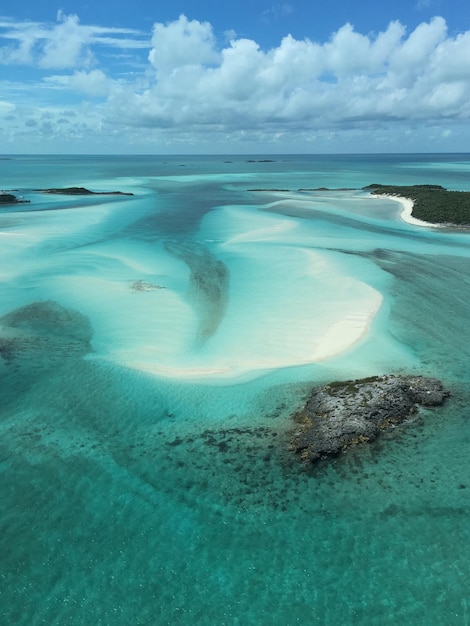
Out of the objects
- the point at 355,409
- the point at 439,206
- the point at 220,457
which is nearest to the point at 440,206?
the point at 439,206

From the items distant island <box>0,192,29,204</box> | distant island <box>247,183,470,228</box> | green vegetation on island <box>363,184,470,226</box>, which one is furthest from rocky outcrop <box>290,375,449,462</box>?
distant island <box>0,192,29,204</box>

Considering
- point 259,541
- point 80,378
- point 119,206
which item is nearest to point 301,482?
point 259,541

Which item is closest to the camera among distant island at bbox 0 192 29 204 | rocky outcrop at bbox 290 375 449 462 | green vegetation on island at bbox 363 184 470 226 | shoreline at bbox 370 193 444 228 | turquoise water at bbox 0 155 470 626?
turquoise water at bbox 0 155 470 626

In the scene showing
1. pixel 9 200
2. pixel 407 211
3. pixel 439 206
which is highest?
pixel 439 206

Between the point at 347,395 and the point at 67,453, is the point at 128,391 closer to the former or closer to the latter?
the point at 67,453

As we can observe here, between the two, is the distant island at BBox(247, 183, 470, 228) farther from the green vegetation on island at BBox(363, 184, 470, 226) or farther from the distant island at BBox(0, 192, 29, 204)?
the distant island at BBox(0, 192, 29, 204)

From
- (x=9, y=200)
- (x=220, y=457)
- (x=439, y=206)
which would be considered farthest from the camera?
(x=9, y=200)

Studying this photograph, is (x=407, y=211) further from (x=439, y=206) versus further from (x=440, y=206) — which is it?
(x=440, y=206)
